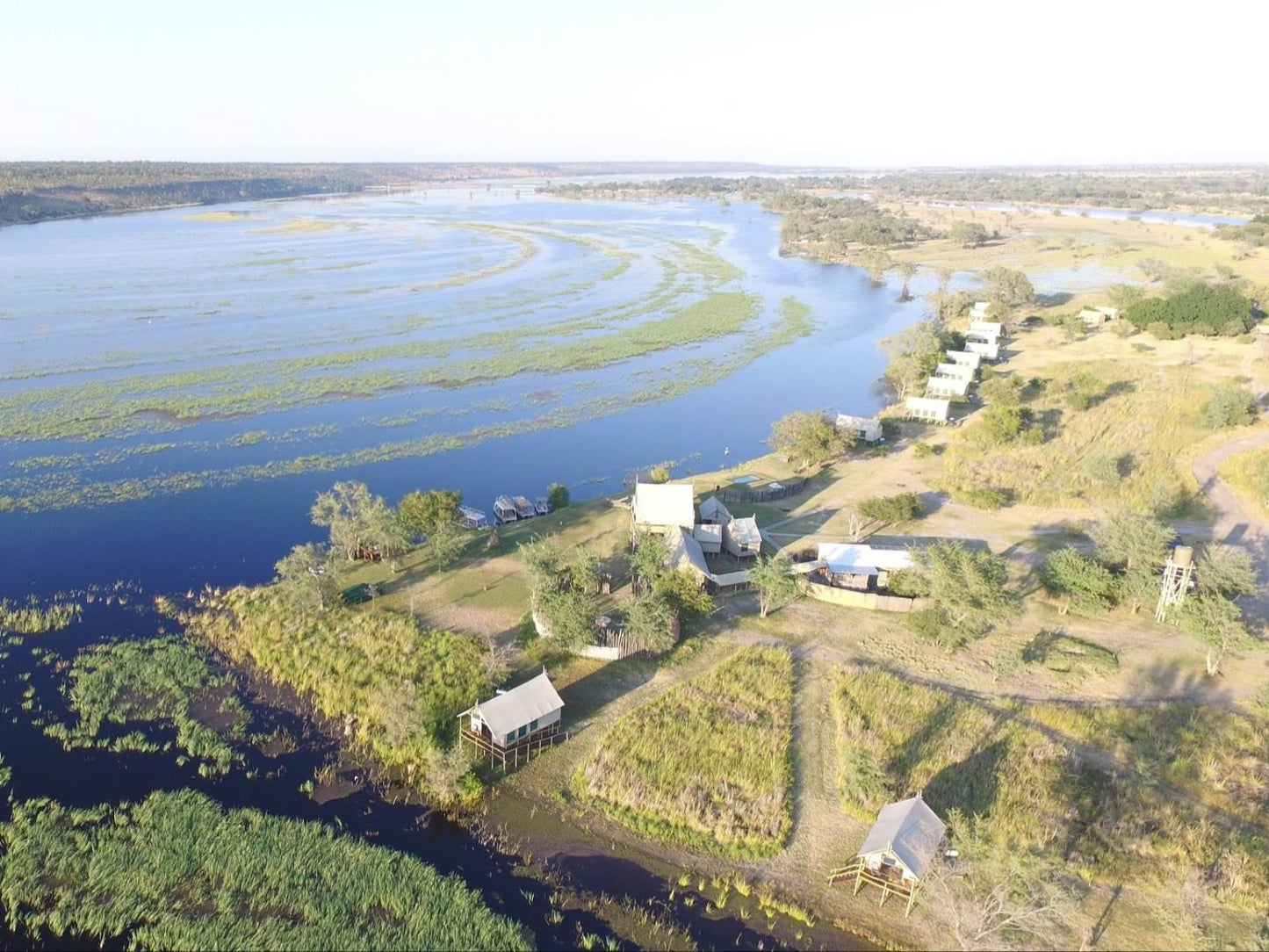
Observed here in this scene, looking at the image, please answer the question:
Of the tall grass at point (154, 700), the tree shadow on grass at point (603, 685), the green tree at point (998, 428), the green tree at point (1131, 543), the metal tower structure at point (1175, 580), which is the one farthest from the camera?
the green tree at point (998, 428)

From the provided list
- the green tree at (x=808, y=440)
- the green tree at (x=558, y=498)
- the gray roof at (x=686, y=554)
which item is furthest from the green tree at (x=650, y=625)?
the green tree at (x=808, y=440)

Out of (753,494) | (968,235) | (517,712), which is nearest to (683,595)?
(517,712)

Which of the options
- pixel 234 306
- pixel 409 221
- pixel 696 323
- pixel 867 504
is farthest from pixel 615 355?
pixel 409 221

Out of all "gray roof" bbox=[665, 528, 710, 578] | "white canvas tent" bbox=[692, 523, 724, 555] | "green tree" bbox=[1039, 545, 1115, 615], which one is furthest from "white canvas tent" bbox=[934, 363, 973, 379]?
"gray roof" bbox=[665, 528, 710, 578]

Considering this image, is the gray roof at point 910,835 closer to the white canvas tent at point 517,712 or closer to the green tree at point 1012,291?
the white canvas tent at point 517,712

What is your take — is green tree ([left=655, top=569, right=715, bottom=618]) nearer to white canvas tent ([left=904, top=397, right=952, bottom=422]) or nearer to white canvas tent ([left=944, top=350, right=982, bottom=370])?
white canvas tent ([left=904, top=397, right=952, bottom=422])

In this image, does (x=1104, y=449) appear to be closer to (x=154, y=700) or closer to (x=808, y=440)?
(x=808, y=440)
